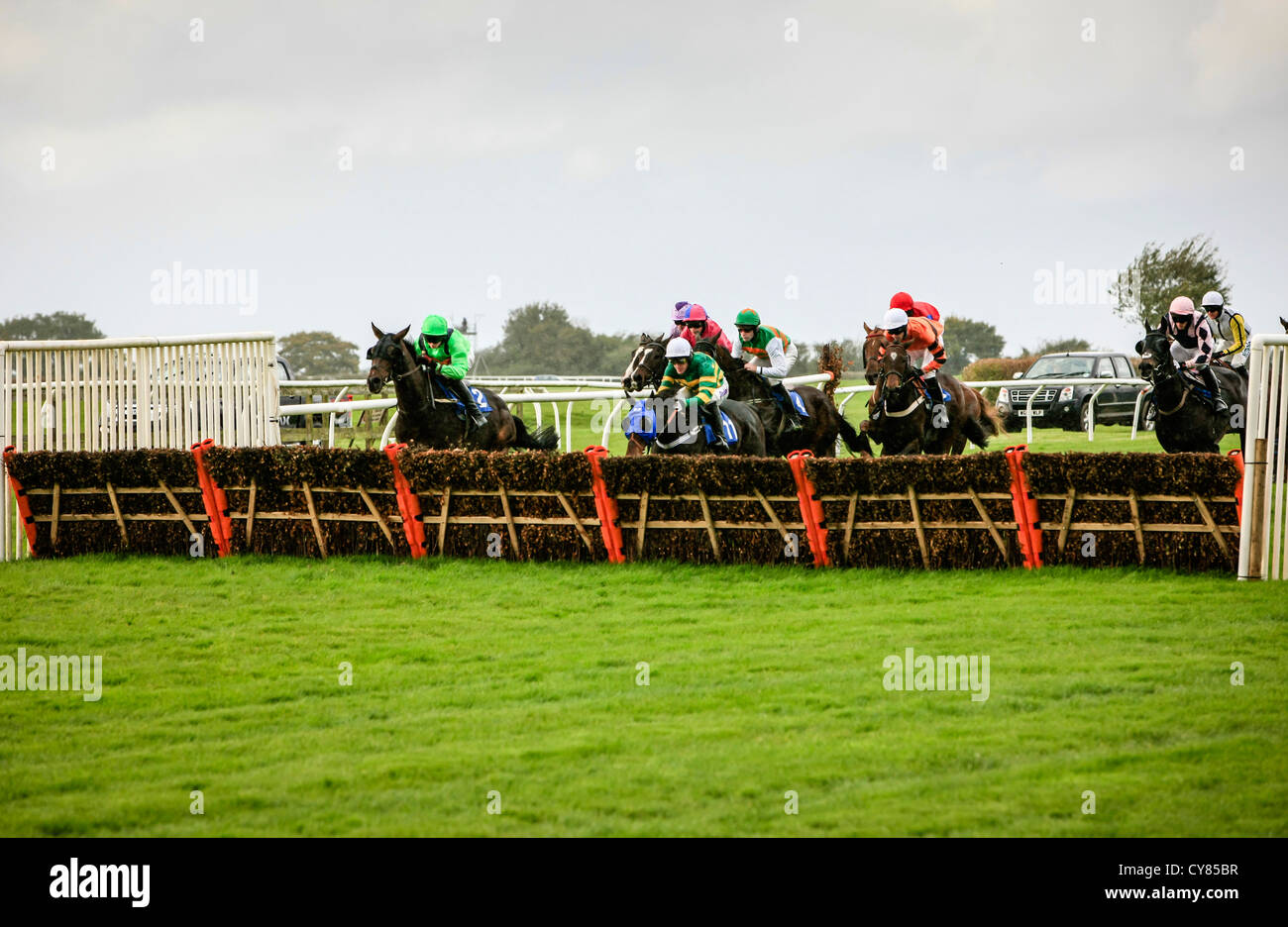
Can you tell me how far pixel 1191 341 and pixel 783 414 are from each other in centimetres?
407

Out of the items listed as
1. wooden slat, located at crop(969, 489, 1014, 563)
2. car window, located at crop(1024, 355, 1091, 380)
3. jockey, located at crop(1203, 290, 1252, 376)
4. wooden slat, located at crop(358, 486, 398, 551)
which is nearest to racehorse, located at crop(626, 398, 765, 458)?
wooden slat, located at crop(358, 486, 398, 551)

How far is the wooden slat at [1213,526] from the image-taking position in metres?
9.33

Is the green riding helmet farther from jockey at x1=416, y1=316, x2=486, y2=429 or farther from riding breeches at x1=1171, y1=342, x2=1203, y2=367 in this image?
riding breeches at x1=1171, y1=342, x2=1203, y2=367

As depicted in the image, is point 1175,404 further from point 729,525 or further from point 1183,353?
point 729,525

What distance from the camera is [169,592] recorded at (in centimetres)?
1030

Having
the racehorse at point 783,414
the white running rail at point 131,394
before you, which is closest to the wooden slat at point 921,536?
the racehorse at point 783,414

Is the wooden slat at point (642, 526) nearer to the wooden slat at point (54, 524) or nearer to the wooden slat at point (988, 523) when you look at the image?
the wooden slat at point (988, 523)

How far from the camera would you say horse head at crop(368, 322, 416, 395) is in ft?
42.3

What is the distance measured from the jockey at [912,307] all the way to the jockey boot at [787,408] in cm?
155

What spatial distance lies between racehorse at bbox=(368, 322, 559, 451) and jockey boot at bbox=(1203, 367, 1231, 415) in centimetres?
710

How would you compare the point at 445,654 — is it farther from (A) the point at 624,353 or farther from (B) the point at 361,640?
(A) the point at 624,353
